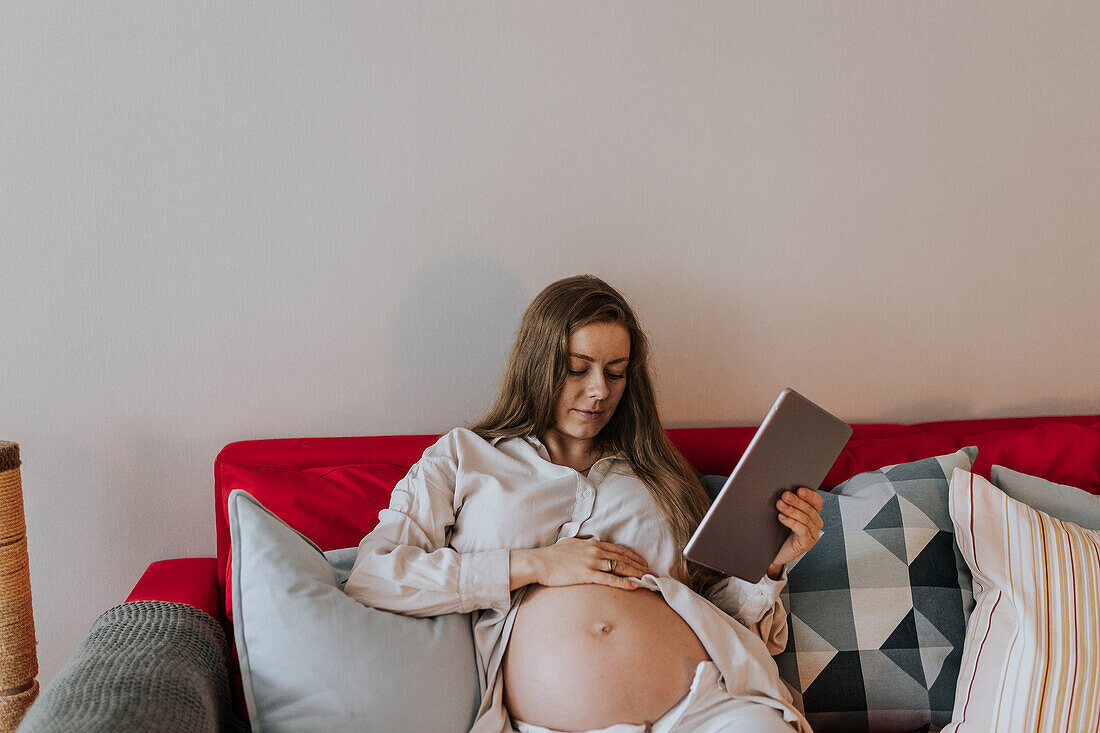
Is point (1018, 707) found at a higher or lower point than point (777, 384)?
lower

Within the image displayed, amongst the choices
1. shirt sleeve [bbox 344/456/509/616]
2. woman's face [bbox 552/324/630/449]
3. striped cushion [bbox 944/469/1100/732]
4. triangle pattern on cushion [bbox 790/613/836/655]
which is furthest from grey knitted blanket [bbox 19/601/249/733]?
striped cushion [bbox 944/469/1100/732]

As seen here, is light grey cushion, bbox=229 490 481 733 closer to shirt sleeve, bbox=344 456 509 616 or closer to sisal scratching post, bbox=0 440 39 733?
shirt sleeve, bbox=344 456 509 616

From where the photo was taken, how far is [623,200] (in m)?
1.81

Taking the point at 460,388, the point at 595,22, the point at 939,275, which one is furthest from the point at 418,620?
the point at 939,275

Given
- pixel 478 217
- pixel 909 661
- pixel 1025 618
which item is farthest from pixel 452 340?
pixel 1025 618

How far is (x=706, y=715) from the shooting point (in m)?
1.25

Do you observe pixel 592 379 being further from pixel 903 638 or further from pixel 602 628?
pixel 903 638

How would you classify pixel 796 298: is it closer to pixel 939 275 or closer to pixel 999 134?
pixel 939 275

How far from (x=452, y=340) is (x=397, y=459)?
304mm

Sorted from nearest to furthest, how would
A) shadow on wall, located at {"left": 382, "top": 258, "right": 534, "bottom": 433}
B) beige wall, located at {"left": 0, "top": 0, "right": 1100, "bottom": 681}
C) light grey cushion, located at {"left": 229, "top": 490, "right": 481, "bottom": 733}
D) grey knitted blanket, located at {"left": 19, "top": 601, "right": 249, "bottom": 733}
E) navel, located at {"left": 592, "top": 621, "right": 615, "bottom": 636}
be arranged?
grey knitted blanket, located at {"left": 19, "top": 601, "right": 249, "bottom": 733}
light grey cushion, located at {"left": 229, "top": 490, "right": 481, "bottom": 733}
navel, located at {"left": 592, "top": 621, "right": 615, "bottom": 636}
beige wall, located at {"left": 0, "top": 0, "right": 1100, "bottom": 681}
shadow on wall, located at {"left": 382, "top": 258, "right": 534, "bottom": 433}

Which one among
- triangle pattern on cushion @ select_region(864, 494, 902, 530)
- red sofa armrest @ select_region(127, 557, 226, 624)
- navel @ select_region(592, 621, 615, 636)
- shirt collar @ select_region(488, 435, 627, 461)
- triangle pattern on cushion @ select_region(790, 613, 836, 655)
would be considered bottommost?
triangle pattern on cushion @ select_region(790, 613, 836, 655)

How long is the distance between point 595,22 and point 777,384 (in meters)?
0.89

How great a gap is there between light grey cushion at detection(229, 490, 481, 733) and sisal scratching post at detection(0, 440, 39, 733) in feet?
1.49

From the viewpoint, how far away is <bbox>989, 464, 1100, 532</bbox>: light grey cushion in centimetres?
149
